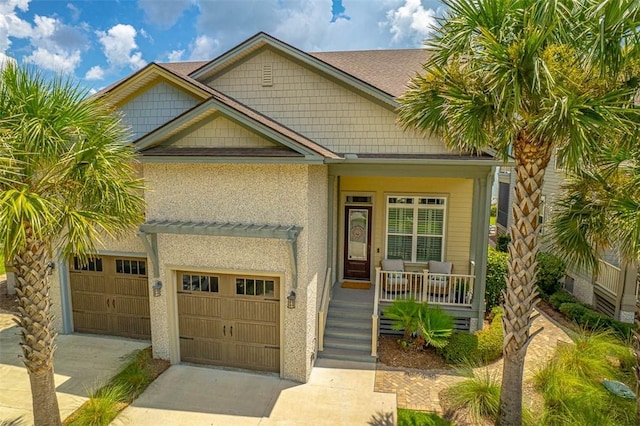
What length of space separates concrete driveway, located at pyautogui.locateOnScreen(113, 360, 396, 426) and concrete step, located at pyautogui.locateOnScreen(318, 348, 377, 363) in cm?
30

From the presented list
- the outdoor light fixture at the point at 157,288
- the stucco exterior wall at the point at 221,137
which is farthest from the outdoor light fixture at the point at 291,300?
the stucco exterior wall at the point at 221,137

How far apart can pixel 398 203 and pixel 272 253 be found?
5.67 m

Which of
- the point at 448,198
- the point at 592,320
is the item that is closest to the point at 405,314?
the point at 448,198

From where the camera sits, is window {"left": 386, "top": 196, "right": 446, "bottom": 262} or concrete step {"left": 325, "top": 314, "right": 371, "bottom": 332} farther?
window {"left": 386, "top": 196, "right": 446, "bottom": 262}

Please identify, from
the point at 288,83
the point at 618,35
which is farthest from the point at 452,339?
the point at 288,83

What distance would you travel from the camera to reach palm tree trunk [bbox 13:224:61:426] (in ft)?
19.2

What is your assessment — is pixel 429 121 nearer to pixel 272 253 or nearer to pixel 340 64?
pixel 272 253

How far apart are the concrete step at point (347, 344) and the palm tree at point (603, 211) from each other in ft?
17.3

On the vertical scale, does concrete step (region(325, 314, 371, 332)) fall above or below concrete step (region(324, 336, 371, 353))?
above

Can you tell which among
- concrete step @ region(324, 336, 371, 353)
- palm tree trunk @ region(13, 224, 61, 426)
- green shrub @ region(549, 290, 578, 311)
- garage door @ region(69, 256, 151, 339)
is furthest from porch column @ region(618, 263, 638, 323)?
palm tree trunk @ region(13, 224, 61, 426)

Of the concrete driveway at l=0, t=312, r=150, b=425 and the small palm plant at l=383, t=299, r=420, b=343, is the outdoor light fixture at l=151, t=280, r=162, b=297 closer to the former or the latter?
the concrete driveway at l=0, t=312, r=150, b=425

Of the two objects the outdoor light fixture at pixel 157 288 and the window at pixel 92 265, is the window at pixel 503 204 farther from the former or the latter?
the window at pixel 92 265

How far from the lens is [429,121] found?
23.4 ft

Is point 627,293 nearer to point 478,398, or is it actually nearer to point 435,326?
point 435,326
